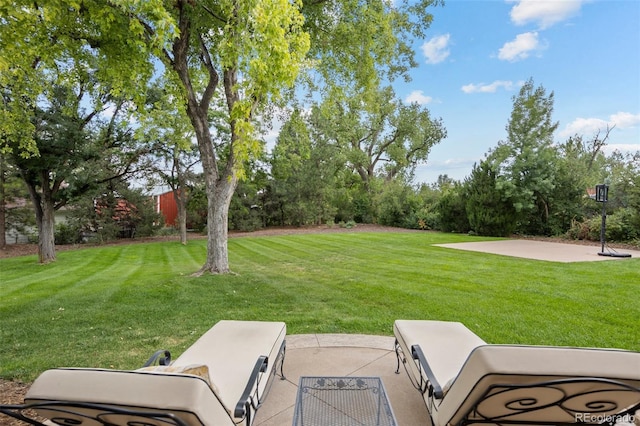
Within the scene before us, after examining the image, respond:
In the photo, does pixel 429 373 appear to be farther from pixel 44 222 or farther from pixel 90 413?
pixel 44 222

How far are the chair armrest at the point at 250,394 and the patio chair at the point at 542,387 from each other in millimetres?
986

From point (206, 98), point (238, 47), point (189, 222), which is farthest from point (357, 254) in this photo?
point (189, 222)

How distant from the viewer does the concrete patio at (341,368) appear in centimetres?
231

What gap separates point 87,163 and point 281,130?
9106 mm

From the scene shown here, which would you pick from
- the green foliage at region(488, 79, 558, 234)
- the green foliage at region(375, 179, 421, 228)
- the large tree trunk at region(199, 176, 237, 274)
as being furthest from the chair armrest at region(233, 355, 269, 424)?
the green foliage at region(375, 179, 421, 228)

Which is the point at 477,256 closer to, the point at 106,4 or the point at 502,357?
the point at 502,357

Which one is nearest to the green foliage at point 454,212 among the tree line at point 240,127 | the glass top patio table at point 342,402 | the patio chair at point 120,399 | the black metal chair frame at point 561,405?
the tree line at point 240,127

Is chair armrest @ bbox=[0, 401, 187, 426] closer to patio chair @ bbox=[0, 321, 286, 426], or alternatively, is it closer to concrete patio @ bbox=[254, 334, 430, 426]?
patio chair @ bbox=[0, 321, 286, 426]

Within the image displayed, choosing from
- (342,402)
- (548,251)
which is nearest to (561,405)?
(342,402)

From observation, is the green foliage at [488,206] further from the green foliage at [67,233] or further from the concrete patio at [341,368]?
the green foliage at [67,233]

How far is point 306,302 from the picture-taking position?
5406 millimetres

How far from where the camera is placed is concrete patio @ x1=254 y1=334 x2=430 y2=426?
7.57 ft

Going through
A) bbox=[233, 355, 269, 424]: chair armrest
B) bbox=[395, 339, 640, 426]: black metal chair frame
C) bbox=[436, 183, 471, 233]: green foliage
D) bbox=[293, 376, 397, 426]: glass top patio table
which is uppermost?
bbox=[436, 183, 471, 233]: green foliage

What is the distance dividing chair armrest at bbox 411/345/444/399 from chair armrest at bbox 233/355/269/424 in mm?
1008
